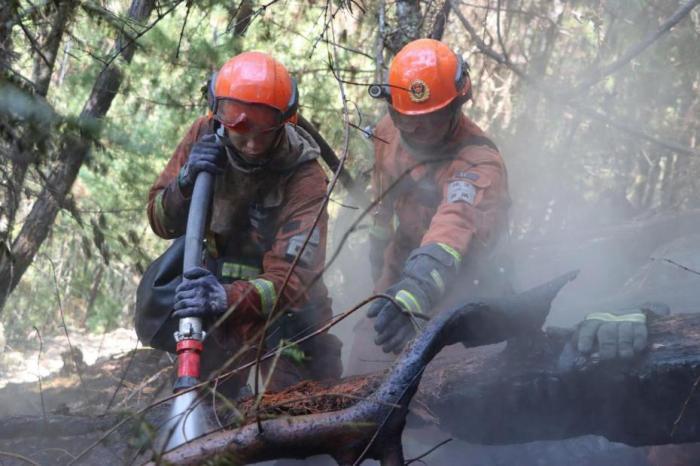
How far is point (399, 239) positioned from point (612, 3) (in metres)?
4.85

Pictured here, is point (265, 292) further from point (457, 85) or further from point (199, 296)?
point (457, 85)

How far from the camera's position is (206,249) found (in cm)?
454

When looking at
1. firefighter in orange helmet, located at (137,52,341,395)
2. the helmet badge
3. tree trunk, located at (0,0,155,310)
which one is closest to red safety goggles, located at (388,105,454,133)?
the helmet badge

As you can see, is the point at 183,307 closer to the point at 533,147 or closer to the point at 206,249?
the point at 206,249

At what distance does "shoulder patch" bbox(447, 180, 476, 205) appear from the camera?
450 centimetres

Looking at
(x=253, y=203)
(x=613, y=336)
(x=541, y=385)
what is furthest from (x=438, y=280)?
(x=253, y=203)

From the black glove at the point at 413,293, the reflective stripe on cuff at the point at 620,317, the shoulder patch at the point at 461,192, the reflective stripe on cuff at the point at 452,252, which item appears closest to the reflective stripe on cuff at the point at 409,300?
the black glove at the point at 413,293

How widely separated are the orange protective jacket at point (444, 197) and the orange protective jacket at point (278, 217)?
1.74 ft

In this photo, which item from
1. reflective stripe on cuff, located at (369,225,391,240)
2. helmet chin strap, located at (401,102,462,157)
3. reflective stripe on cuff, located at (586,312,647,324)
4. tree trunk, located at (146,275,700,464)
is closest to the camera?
tree trunk, located at (146,275,700,464)

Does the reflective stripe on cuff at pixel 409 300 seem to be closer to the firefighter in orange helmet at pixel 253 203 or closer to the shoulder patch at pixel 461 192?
the firefighter in orange helmet at pixel 253 203

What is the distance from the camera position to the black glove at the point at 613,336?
3.24m

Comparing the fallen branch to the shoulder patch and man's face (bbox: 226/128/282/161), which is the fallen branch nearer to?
man's face (bbox: 226/128/282/161)

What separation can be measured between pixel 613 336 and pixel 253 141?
210 cm

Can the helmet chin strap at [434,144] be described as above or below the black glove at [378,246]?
above
